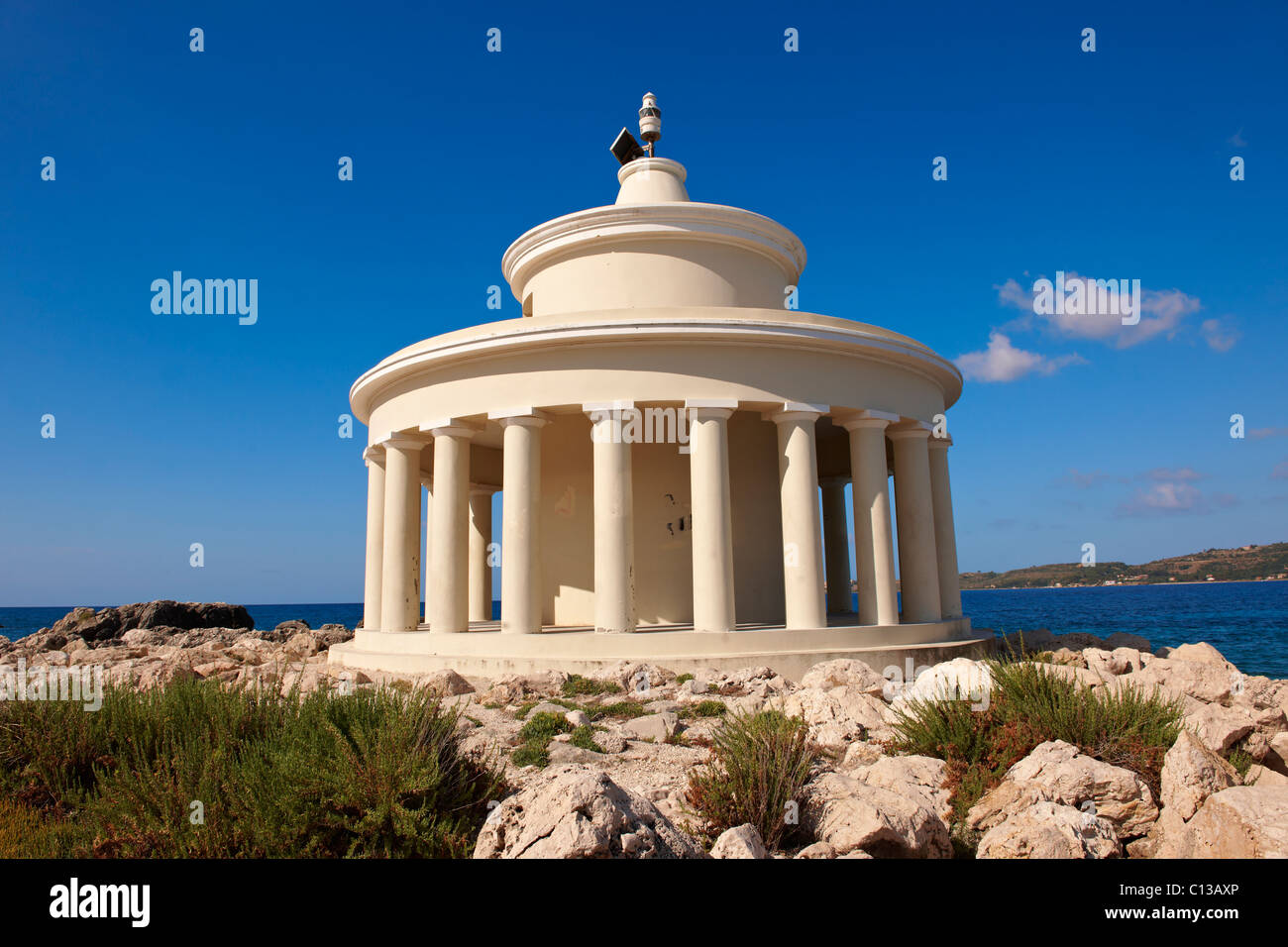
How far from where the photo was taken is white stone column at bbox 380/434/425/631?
18328mm

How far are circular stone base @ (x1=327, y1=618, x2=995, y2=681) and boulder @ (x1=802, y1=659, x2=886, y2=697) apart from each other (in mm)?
2290

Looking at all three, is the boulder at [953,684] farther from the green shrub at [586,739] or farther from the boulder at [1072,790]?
the green shrub at [586,739]

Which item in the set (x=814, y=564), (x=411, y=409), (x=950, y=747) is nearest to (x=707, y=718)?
(x=950, y=747)

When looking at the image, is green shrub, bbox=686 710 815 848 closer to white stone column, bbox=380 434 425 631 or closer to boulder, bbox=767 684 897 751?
boulder, bbox=767 684 897 751

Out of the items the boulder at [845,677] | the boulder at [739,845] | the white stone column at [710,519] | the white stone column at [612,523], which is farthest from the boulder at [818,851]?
the white stone column at [612,523]

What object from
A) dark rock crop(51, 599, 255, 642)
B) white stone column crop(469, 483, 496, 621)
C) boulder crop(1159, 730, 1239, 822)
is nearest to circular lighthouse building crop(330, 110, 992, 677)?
white stone column crop(469, 483, 496, 621)

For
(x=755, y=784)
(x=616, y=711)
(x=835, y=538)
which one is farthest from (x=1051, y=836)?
(x=835, y=538)

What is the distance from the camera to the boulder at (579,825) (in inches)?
192

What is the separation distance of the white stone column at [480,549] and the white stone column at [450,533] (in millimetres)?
7144

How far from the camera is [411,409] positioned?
18.0 m

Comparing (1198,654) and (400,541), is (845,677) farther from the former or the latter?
(400,541)

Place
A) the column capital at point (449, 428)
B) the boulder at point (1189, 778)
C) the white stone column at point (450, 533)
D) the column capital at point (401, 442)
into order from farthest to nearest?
1. the column capital at point (401, 442)
2. the column capital at point (449, 428)
3. the white stone column at point (450, 533)
4. the boulder at point (1189, 778)
